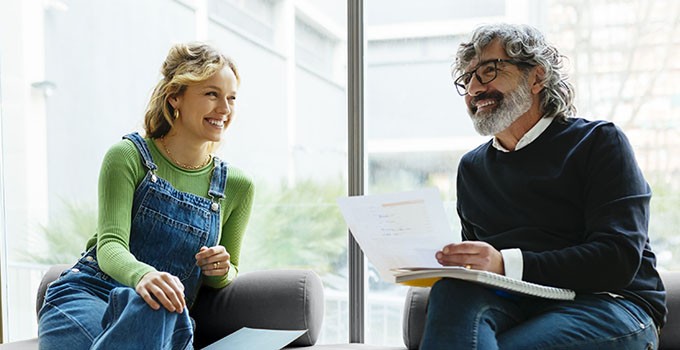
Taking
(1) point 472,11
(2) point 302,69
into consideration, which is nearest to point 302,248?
(2) point 302,69

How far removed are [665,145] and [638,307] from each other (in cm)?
84

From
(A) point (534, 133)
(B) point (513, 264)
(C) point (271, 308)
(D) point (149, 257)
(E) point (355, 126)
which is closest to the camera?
(B) point (513, 264)

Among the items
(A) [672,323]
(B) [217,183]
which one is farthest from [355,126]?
(A) [672,323]

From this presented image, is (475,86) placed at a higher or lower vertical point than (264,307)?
higher

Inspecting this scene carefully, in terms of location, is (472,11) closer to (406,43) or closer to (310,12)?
(406,43)

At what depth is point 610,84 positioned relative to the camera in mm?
2408

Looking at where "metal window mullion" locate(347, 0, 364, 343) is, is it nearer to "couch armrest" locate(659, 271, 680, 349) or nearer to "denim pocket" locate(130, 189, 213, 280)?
"denim pocket" locate(130, 189, 213, 280)

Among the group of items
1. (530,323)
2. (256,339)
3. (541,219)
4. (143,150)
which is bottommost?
(256,339)

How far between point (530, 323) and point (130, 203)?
1.11 meters

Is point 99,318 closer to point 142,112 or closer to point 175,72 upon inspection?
point 175,72

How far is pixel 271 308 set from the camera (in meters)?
2.16

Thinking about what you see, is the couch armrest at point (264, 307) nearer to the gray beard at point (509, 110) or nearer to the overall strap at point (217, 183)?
the overall strap at point (217, 183)

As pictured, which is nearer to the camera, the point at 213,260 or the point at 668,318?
the point at 668,318

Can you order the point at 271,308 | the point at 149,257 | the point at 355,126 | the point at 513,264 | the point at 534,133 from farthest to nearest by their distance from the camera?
the point at 355,126
the point at 271,308
the point at 149,257
the point at 534,133
the point at 513,264
